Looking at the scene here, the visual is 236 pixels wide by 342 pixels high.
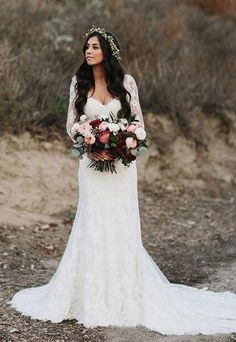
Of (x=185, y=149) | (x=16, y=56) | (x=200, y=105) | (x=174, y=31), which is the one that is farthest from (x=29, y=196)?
(x=174, y=31)

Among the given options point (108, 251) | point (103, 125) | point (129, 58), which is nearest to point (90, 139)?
point (103, 125)

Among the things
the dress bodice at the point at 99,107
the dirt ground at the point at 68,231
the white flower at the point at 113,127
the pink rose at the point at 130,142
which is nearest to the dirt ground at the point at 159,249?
the dirt ground at the point at 68,231

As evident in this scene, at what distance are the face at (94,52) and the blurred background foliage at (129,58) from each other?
402cm

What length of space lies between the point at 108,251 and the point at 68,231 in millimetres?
3226

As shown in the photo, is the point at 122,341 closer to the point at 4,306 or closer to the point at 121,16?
the point at 4,306

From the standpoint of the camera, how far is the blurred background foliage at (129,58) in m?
10.0

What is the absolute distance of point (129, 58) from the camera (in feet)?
40.9

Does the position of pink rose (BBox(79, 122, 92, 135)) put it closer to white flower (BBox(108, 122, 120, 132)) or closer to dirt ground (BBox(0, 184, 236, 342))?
white flower (BBox(108, 122, 120, 132))

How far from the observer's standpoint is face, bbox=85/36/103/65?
5637mm

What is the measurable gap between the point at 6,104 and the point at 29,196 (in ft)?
4.63

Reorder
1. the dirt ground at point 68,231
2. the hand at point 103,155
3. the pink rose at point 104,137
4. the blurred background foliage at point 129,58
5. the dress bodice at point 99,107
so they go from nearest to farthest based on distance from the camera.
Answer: the pink rose at point 104,137 → the hand at point 103,155 → the dirt ground at point 68,231 → the dress bodice at point 99,107 → the blurred background foliage at point 129,58

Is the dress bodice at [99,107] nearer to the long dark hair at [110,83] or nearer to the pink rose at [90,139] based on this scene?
the long dark hair at [110,83]

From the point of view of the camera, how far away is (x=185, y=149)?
11.8 meters

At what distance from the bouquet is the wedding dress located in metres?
0.14
